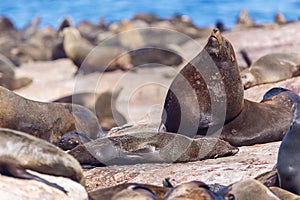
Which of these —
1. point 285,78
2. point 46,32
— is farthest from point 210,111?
point 46,32

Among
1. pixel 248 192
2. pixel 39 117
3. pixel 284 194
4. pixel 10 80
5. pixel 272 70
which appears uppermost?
pixel 248 192

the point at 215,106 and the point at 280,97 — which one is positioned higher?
the point at 215,106

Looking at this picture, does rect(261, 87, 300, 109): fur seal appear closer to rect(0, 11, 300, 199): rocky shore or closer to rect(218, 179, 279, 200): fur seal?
rect(0, 11, 300, 199): rocky shore

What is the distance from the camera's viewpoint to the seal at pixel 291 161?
166 inches

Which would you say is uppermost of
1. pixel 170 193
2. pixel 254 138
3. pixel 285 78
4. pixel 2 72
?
pixel 170 193

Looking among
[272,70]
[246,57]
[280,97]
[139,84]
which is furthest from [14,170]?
[246,57]

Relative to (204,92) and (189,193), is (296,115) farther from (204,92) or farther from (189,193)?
(204,92)

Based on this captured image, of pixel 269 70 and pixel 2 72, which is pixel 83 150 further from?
pixel 2 72

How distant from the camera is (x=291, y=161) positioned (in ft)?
14.1

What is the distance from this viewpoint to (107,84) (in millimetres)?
13039

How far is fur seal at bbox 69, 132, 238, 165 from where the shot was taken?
517 cm

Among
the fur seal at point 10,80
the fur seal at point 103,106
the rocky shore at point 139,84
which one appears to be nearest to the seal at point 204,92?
the rocky shore at point 139,84

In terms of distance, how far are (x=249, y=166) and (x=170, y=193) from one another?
4.12ft

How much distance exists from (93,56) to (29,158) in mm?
11366
